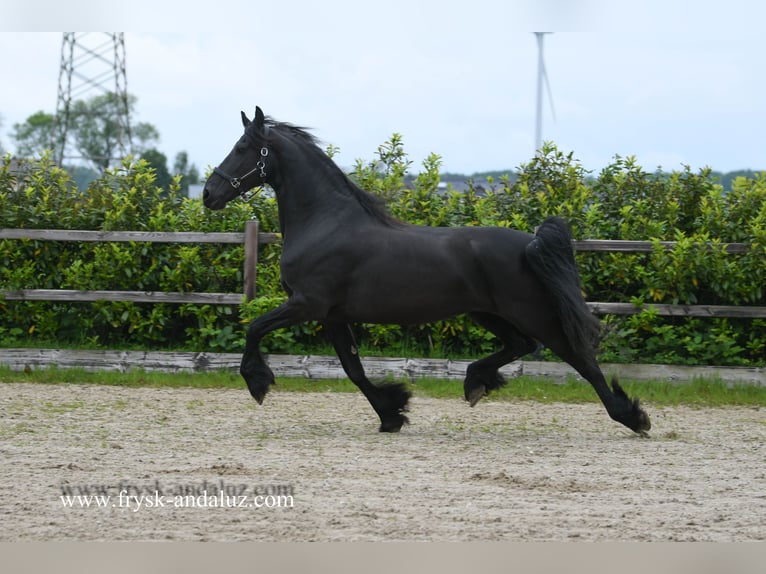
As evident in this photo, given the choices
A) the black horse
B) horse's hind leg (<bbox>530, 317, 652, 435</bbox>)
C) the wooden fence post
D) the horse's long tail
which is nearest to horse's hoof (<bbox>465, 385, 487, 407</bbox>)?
the black horse

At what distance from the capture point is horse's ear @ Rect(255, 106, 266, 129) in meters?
6.81

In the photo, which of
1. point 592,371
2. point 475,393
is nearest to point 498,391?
point 475,393

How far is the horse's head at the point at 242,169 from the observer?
6906mm

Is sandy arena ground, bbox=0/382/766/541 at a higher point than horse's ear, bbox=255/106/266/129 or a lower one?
lower

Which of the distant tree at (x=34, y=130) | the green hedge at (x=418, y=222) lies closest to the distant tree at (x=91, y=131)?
the distant tree at (x=34, y=130)

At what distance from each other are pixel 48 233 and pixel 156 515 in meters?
6.35

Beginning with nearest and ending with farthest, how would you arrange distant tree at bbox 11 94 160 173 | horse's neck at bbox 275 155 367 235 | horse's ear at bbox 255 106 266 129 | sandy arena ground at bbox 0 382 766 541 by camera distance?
1. sandy arena ground at bbox 0 382 766 541
2. horse's ear at bbox 255 106 266 129
3. horse's neck at bbox 275 155 367 235
4. distant tree at bbox 11 94 160 173

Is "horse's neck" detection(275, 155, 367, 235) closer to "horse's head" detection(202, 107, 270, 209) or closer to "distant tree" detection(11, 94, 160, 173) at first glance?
"horse's head" detection(202, 107, 270, 209)

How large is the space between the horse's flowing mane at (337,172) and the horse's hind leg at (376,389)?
0.84 metres

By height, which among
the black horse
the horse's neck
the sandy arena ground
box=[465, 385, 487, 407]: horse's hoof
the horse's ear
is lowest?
the sandy arena ground

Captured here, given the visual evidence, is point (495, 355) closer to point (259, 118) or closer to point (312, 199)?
point (312, 199)

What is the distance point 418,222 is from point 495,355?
331cm

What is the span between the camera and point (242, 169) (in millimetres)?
6926

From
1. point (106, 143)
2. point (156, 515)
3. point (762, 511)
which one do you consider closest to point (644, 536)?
point (762, 511)
